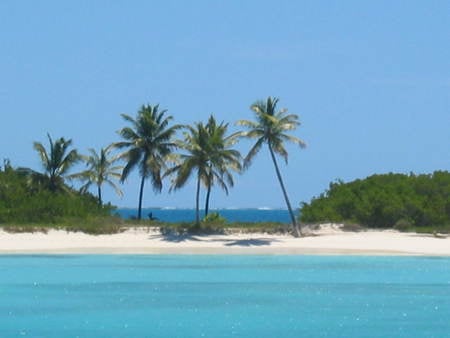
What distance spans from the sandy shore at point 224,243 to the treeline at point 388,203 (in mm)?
2601

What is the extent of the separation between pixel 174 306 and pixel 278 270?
11553mm

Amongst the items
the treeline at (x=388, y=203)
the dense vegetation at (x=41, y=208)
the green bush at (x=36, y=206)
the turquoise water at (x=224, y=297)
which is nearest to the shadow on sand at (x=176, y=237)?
the dense vegetation at (x=41, y=208)

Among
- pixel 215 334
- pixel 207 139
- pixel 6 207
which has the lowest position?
pixel 215 334

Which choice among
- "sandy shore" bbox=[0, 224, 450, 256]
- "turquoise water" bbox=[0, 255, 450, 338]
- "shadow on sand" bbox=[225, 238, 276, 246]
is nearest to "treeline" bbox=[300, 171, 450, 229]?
"sandy shore" bbox=[0, 224, 450, 256]

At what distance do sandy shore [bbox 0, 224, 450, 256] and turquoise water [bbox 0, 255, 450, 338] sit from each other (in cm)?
379

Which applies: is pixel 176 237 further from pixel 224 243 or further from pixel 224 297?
pixel 224 297

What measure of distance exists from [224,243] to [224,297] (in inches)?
805

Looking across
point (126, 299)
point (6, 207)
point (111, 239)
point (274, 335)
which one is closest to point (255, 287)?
point (126, 299)

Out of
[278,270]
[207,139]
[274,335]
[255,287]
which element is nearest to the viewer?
[274,335]

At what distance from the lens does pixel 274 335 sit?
18031 mm

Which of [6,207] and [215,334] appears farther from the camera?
[6,207]

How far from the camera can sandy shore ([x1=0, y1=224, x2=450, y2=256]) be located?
1689 inches

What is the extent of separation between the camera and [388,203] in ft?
165

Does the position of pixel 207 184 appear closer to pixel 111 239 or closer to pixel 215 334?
pixel 111 239
